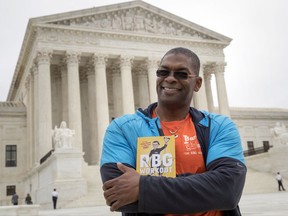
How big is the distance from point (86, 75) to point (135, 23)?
27.5ft

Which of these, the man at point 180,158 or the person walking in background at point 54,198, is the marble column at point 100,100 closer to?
the person walking in background at point 54,198

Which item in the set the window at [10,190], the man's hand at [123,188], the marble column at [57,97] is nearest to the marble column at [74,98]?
the marble column at [57,97]

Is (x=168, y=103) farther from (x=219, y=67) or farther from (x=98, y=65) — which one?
(x=219, y=67)

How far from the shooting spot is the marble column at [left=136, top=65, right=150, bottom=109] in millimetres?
46344

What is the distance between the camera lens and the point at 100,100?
3934 cm

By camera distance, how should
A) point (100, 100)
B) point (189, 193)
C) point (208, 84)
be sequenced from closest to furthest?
point (189, 193) → point (100, 100) → point (208, 84)

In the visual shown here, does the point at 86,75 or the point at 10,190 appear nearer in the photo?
the point at 10,190

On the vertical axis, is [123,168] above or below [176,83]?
below

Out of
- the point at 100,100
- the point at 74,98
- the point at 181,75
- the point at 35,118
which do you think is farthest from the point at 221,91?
the point at 181,75

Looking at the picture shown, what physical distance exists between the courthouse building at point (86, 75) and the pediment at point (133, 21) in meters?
0.11

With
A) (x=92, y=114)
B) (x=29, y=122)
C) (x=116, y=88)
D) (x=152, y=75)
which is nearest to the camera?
(x=152, y=75)

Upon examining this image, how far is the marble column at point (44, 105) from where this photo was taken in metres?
36.8

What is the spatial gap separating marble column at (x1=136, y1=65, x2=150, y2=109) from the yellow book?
43451mm

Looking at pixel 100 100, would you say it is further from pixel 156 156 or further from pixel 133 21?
pixel 156 156
